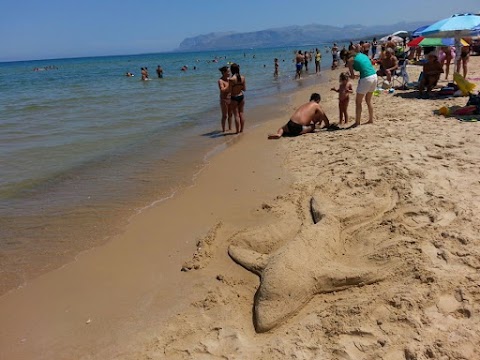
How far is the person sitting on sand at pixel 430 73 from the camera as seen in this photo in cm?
909

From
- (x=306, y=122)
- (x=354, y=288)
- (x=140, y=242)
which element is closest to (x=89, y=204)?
(x=140, y=242)

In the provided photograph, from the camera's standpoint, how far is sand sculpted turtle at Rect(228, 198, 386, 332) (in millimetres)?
2803

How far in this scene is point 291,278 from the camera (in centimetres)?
294

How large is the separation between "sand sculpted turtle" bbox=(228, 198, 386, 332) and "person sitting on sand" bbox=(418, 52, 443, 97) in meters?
7.47

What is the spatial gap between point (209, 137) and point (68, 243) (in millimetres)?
5005

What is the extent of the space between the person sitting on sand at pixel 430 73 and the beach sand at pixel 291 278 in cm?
480

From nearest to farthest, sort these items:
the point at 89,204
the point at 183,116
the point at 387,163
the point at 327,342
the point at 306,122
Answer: the point at 327,342, the point at 387,163, the point at 89,204, the point at 306,122, the point at 183,116

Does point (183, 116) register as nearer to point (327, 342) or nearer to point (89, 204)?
point (89, 204)

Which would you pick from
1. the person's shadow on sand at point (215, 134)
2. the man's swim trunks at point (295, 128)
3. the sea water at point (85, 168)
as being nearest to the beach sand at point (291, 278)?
the sea water at point (85, 168)

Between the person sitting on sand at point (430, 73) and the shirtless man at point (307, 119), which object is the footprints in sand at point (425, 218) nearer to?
the shirtless man at point (307, 119)

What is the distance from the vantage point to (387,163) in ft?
16.1

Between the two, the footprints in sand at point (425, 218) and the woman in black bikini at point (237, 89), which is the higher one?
the woman in black bikini at point (237, 89)

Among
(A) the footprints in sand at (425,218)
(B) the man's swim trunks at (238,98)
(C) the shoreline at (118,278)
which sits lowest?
(C) the shoreline at (118,278)

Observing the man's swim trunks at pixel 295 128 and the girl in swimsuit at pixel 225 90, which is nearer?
the man's swim trunks at pixel 295 128
